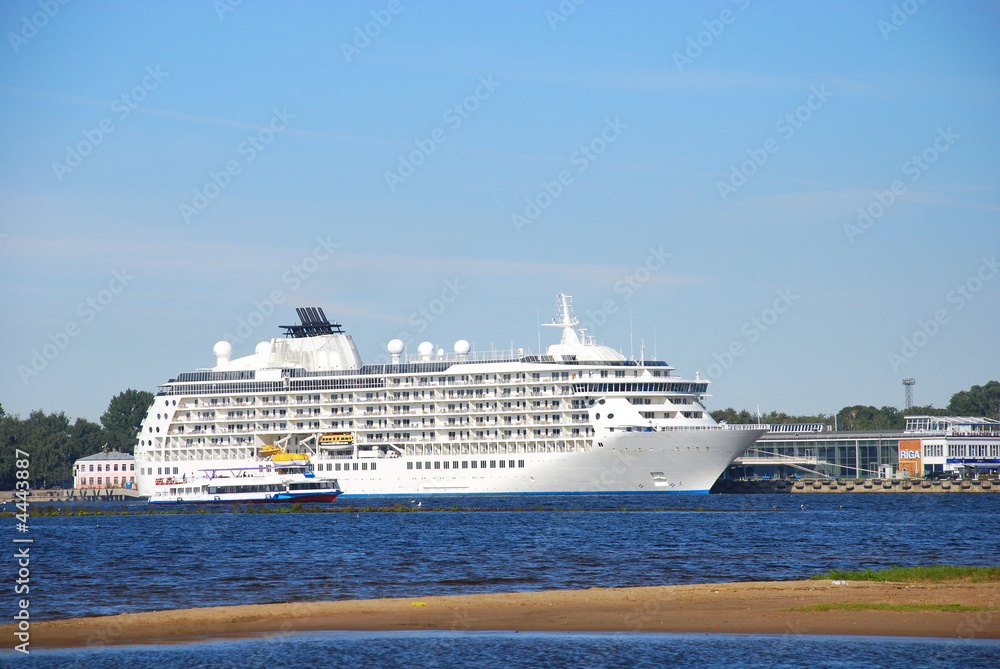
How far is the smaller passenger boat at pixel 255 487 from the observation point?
10512 centimetres

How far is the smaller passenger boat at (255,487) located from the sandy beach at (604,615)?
235 ft

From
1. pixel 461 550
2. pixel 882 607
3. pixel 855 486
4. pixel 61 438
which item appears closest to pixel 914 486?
pixel 855 486

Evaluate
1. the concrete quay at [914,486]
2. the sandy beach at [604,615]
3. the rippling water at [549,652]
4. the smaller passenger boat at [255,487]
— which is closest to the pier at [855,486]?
the concrete quay at [914,486]

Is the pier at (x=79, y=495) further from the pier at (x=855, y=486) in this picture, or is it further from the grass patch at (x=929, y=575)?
the grass patch at (x=929, y=575)

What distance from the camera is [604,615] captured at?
102ft

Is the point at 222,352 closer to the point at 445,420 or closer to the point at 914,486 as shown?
the point at 445,420

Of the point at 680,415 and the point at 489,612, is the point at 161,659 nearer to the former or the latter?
the point at 489,612

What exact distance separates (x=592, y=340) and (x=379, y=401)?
22651 mm

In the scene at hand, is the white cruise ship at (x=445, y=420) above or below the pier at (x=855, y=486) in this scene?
above

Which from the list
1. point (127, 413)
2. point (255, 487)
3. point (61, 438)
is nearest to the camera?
point (255, 487)

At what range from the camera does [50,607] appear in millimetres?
35562

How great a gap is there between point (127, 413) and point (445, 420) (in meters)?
96.8

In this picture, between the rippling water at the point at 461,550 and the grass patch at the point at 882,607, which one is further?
the rippling water at the point at 461,550

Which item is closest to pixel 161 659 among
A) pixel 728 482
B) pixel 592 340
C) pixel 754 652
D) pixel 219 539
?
pixel 754 652
